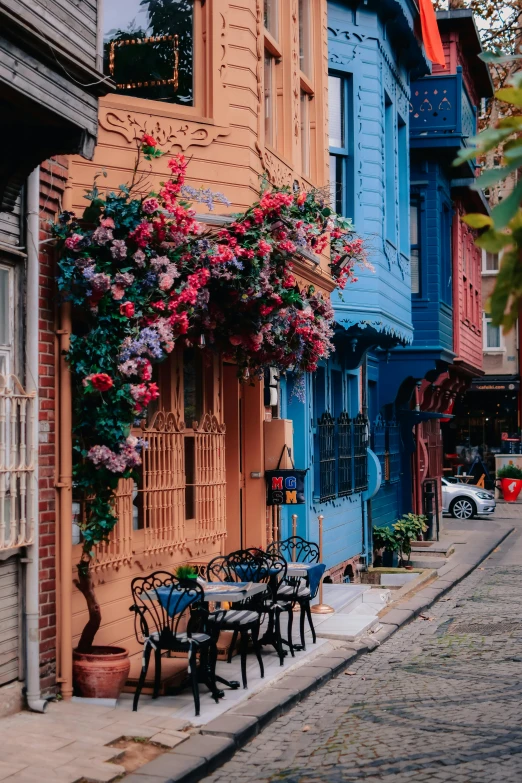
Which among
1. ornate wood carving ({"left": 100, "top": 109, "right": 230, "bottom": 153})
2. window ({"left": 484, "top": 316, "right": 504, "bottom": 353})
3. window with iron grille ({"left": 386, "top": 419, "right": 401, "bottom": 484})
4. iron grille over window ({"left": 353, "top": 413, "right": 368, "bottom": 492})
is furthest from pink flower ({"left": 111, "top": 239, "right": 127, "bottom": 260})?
window ({"left": 484, "top": 316, "right": 504, "bottom": 353})

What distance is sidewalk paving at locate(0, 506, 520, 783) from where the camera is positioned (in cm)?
620

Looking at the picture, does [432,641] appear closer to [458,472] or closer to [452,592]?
[452,592]

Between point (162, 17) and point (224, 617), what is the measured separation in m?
5.16

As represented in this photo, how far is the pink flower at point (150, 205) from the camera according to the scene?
7.90 m

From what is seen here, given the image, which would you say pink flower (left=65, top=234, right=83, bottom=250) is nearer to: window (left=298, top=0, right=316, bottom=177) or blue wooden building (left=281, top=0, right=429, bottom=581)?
window (left=298, top=0, right=316, bottom=177)

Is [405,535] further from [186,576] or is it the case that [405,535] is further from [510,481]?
[510,481]

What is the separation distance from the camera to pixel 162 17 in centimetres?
955

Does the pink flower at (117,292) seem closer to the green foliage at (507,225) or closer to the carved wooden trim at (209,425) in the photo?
the carved wooden trim at (209,425)

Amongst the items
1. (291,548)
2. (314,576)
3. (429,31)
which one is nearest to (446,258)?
(429,31)

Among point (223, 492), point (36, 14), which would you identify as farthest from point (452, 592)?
point (36, 14)

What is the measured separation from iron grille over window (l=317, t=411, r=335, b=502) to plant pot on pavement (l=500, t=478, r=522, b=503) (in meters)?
21.8

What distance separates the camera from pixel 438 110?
2164cm

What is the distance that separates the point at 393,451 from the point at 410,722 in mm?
14075

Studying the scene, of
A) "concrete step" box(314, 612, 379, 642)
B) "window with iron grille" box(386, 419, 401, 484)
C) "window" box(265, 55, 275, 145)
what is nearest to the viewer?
"concrete step" box(314, 612, 379, 642)
